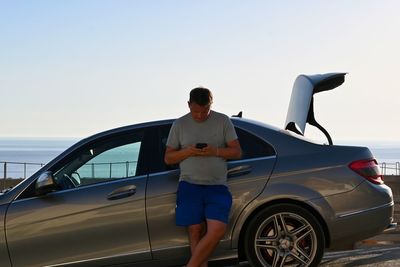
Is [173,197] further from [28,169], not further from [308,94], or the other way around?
[28,169]

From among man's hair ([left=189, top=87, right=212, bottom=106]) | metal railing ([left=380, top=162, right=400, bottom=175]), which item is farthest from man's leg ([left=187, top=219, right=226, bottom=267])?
metal railing ([left=380, top=162, right=400, bottom=175])

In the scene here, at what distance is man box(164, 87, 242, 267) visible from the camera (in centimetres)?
488

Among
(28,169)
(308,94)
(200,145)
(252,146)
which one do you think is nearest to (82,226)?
(200,145)

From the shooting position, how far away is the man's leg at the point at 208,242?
487 cm

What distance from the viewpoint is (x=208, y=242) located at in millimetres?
4879

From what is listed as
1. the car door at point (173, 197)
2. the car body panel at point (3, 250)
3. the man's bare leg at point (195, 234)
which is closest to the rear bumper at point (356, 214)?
the car door at point (173, 197)

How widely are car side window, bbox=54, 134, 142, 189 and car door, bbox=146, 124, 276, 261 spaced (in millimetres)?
228

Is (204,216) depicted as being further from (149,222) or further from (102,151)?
(102,151)

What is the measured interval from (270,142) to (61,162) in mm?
1762

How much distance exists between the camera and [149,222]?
520 cm

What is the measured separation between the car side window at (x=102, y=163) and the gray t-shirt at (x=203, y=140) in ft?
1.76

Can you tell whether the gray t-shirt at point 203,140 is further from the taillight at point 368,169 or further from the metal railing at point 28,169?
the taillight at point 368,169

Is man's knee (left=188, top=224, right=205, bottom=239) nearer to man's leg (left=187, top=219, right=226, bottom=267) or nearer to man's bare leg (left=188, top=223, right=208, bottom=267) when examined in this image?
man's bare leg (left=188, top=223, right=208, bottom=267)

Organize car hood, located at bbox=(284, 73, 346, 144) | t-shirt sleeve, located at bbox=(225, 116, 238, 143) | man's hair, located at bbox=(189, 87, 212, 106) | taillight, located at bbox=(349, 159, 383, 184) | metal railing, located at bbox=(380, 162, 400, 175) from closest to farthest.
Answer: man's hair, located at bbox=(189, 87, 212, 106) → t-shirt sleeve, located at bbox=(225, 116, 238, 143) → taillight, located at bbox=(349, 159, 383, 184) → car hood, located at bbox=(284, 73, 346, 144) → metal railing, located at bbox=(380, 162, 400, 175)
